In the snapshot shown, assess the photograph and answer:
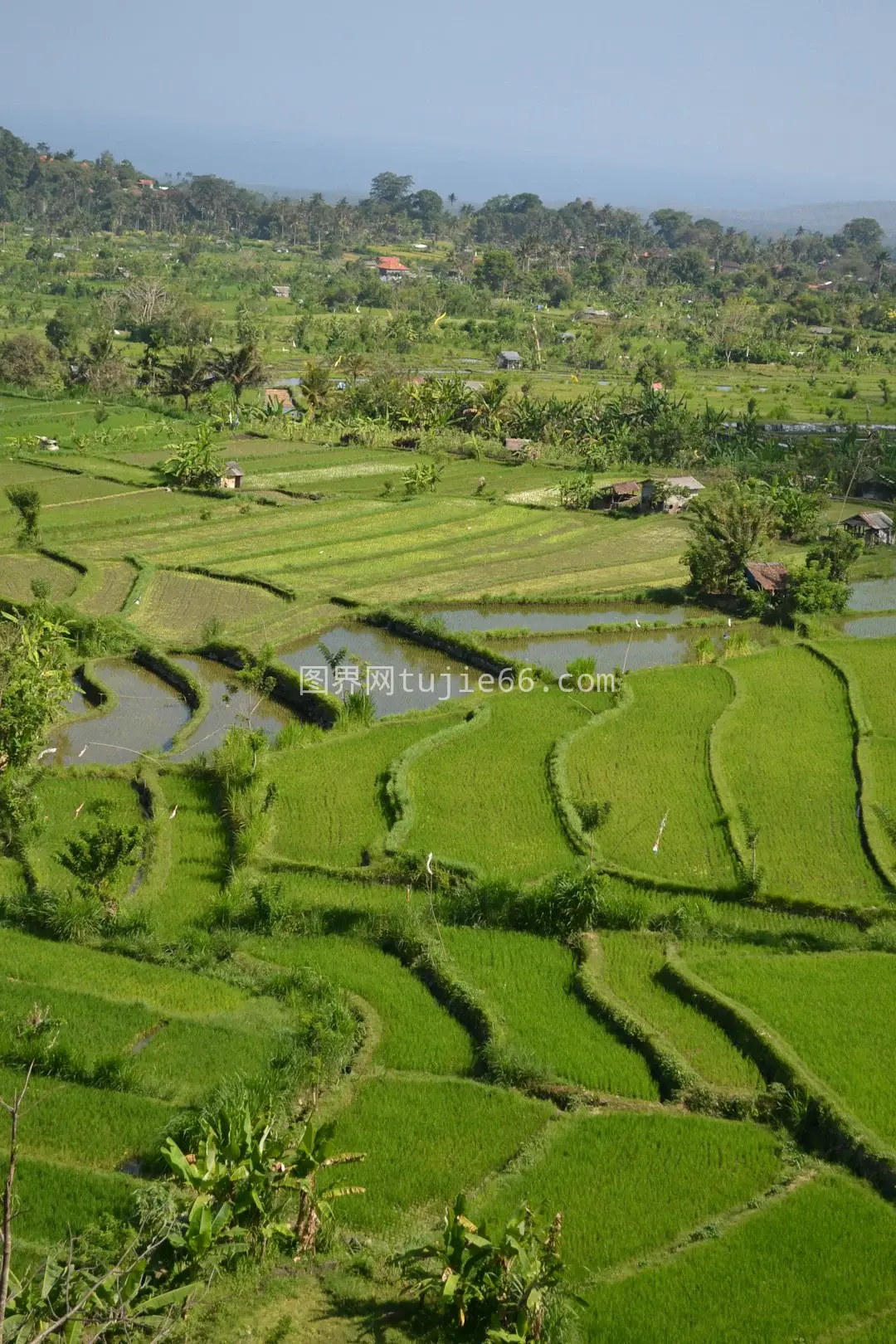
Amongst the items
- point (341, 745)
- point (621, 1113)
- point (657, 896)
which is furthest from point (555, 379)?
point (621, 1113)

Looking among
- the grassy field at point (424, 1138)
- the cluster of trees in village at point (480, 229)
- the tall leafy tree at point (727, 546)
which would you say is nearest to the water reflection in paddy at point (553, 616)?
the tall leafy tree at point (727, 546)

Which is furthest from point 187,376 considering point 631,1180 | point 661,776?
point 631,1180

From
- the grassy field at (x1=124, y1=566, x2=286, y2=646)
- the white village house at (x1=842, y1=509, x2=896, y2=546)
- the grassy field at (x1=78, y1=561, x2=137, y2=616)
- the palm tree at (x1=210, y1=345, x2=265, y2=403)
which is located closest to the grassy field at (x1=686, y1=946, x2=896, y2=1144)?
the grassy field at (x1=124, y1=566, x2=286, y2=646)

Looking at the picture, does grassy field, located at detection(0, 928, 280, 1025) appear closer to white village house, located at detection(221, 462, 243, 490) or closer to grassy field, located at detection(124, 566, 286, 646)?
grassy field, located at detection(124, 566, 286, 646)

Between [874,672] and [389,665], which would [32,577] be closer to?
[389,665]

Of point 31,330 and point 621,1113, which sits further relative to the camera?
point 31,330

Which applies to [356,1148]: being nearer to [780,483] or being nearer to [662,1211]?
[662,1211]

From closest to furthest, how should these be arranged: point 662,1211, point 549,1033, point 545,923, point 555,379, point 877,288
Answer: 1. point 662,1211
2. point 549,1033
3. point 545,923
4. point 555,379
5. point 877,288
